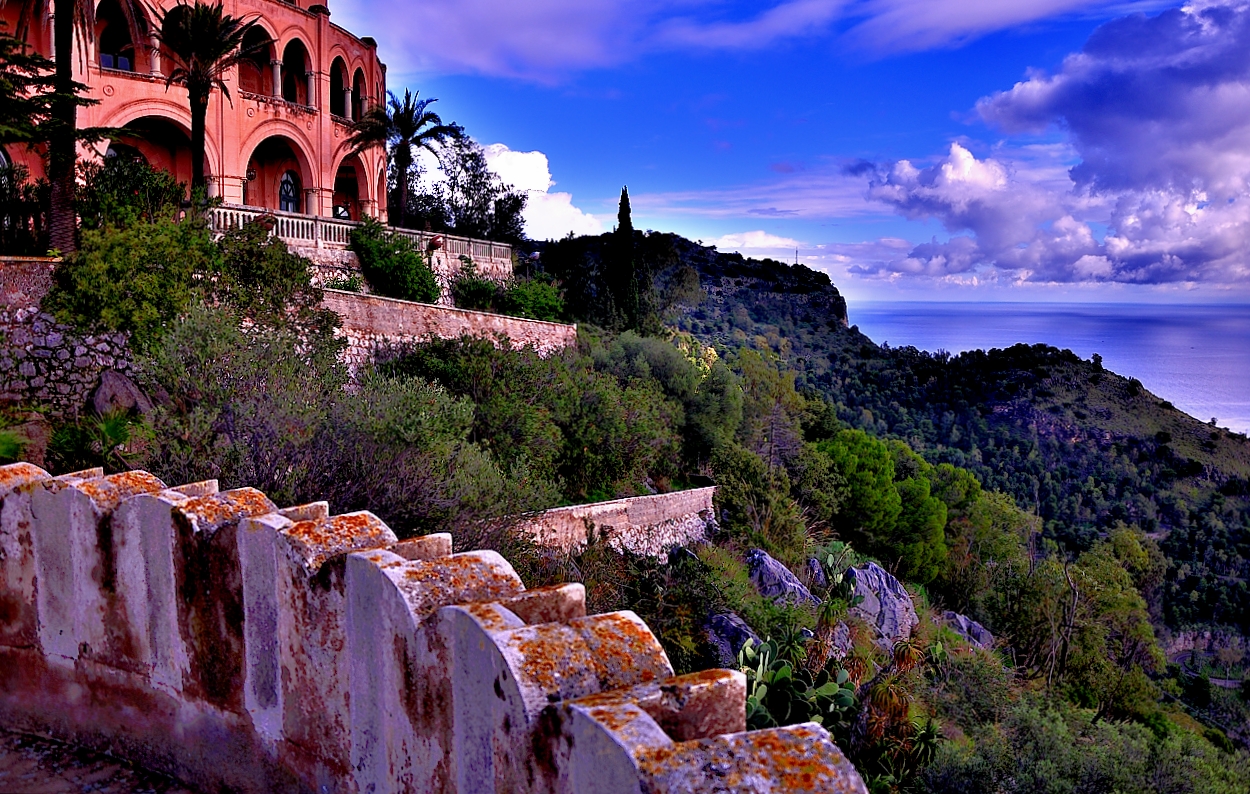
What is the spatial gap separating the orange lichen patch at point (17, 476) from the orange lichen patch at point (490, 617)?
3045 millimetres

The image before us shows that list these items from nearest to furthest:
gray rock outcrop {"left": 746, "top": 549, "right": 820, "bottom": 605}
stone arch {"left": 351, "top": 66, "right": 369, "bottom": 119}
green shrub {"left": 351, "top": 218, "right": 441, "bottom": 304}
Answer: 1. gray rock outcrop {"left": 746, "top": 549, "right": 820, "bottom": 605}
2. green shrub {"left": 351, "top": 218, "right": 441, "bottom": 304}
3. stone arch {"left": 351, "top": 66, "right": 369, "bottom": 119}

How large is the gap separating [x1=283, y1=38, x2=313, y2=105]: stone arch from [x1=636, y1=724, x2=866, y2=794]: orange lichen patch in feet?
90.7

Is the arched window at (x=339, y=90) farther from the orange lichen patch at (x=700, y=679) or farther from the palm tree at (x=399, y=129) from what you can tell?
the orange lichen patch at (x=700, y=679)

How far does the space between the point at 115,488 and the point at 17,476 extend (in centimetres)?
75

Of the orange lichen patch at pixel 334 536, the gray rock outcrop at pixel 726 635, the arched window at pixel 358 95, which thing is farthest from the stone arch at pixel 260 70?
the orange lichen patch at pixel 334 536

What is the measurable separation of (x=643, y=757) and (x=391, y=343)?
17.0 metres

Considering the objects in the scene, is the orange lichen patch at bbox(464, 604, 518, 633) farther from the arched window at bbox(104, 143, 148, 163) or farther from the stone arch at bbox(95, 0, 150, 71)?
the stone arch at bbox(95, 0, 150, 71)

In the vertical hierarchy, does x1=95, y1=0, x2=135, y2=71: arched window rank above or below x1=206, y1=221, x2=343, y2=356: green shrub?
above

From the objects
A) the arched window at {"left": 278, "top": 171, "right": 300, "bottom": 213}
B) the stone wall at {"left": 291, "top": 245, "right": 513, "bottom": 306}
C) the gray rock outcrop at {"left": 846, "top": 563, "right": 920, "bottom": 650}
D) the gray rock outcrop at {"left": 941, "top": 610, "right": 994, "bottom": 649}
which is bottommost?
the gray rock outcrop at {"left": 941, "top": 610, "right": 994, "bottom": 649}

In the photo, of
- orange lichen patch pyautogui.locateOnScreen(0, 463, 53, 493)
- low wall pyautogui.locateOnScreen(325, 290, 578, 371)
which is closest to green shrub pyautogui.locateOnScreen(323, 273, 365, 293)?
low wall pyautogui.locateOnScreen(325, 290, 578, 371)

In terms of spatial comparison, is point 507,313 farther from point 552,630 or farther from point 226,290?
point 552,630

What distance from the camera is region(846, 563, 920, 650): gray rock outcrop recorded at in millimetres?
22359

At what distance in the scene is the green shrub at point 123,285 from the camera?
13609 mm

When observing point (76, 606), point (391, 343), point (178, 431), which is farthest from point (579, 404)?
point (76, 606)
